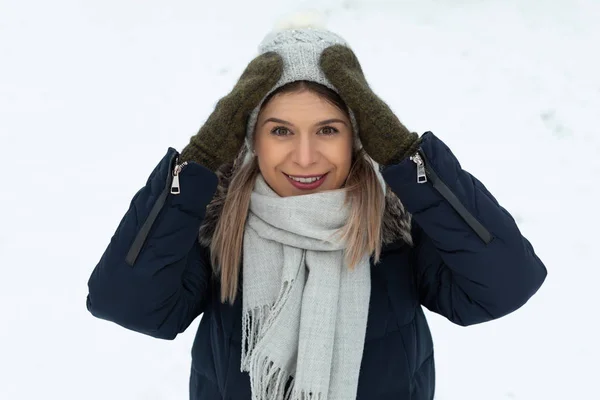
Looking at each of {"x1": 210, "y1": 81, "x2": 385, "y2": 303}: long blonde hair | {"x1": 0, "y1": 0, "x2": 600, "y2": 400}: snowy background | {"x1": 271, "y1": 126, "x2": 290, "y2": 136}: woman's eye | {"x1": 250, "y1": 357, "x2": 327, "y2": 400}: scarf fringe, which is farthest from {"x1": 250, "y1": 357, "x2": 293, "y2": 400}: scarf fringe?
{"x1": 0, "y1": 0, "x2": 600, "y2": 400}: snowy background

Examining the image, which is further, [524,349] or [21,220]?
[21,220]

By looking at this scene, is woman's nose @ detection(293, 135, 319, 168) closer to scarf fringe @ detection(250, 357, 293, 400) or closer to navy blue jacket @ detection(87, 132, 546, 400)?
navy blue jacket @ detection(87, 132, 546, 400)

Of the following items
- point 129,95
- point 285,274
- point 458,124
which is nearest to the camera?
point 285,274

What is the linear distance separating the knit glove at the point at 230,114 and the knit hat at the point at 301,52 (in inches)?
0.8

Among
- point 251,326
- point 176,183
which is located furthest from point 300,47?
point 251,326

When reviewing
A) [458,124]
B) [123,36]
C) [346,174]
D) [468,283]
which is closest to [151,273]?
[346,174]

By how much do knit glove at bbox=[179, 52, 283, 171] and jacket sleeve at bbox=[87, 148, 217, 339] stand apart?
6 cm

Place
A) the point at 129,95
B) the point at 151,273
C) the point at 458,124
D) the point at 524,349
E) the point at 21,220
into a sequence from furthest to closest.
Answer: the point at 129,95, the point at 458,124, the point at 21,220, the point at 524,349, the point at 151,273

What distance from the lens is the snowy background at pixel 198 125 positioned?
112 inches

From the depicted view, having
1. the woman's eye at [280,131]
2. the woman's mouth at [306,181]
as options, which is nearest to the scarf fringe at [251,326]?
the woman's mouth at [306,181]

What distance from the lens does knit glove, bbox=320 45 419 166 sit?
1599 millimetres

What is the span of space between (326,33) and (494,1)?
3.58m

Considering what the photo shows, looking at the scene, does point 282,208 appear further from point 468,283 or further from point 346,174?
point 468,283

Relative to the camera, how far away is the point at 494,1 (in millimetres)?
4934
